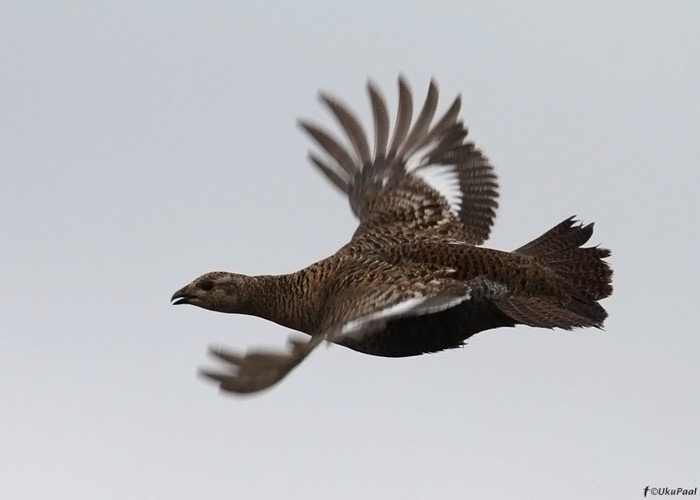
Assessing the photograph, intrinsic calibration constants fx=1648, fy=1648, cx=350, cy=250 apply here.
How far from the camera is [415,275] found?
17953mm

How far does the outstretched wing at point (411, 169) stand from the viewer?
70.0 ft

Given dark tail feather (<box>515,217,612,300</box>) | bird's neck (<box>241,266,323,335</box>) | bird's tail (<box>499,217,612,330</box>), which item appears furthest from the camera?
bird's neck (<box>241,266,323,335</box>)

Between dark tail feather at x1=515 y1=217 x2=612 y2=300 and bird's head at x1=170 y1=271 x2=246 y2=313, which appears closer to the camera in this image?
dark tail feather at x1=515 y1=217 x2=612 y2=300

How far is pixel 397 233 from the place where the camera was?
20438mm

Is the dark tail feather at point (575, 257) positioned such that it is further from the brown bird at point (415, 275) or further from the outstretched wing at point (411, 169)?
the outstretched wing at point (411, 169)

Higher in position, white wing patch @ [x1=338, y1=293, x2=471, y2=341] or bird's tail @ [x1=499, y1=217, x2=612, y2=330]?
bird's tail @ [x1=499, y1=217, x2=612, y2=330]

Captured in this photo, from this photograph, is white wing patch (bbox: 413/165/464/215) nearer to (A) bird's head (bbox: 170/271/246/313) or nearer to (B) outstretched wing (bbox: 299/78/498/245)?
(B) outstretched wing (bbox: 299/78/498/245)

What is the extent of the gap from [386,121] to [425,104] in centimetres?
63

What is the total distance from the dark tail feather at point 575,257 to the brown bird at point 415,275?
0.5 inches

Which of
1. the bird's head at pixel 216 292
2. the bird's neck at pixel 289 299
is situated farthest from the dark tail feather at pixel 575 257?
the bird's head at pixel 216 292

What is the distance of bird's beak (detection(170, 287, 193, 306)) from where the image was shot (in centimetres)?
1989

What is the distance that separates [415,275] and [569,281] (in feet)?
6.04

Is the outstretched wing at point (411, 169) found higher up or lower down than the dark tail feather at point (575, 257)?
higher up

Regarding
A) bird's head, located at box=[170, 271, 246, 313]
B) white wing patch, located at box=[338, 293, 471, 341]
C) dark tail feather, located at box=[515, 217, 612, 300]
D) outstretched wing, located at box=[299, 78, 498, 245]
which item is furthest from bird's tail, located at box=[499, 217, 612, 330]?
bird's head, located at box=[170, 271, 246, 313]
